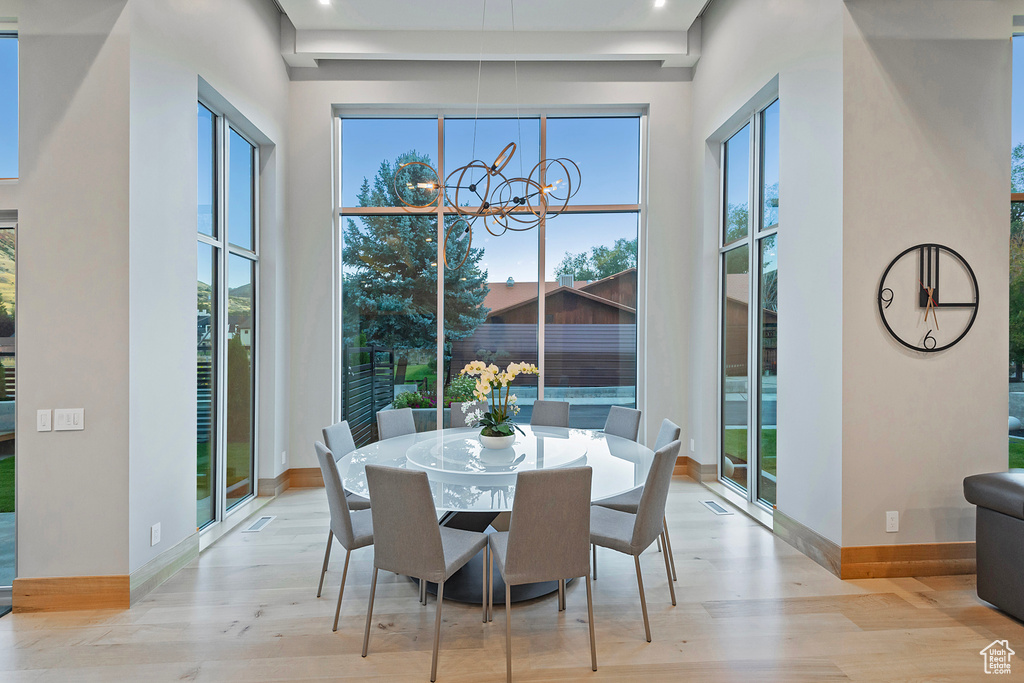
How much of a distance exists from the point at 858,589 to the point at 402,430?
10.1ft

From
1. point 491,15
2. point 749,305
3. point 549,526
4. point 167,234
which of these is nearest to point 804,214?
point 749,305

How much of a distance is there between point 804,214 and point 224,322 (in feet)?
13.9

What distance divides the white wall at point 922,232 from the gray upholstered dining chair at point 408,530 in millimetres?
2428

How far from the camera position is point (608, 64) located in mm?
5105

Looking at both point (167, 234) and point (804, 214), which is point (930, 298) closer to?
point (804, 214)


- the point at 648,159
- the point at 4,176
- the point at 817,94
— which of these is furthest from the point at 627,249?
the point at 4,176

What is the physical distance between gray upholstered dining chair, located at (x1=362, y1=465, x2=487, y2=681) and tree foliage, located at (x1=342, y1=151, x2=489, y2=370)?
312 centimetres

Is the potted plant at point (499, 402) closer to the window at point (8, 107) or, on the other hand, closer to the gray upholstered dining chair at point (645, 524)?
the gray upholstered dining chair at point (645, 524)

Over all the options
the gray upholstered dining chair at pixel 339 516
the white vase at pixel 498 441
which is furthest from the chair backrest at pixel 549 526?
the white vase at pixel 498 441

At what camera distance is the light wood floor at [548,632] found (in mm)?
2207

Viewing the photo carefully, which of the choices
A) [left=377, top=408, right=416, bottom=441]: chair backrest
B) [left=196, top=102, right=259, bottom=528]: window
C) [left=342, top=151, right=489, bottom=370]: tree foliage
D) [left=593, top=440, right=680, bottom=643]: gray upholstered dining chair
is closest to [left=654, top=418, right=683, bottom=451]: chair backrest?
[left=593, top=440, right=680, bottom=643]: gray upholstered dining chair

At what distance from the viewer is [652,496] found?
2.45 m

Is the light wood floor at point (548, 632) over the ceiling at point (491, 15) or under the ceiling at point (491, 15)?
under

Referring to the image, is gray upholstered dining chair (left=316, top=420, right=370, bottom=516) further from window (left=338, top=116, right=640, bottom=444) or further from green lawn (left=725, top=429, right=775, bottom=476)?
green lawn (left=725, top=429, right=775, bottom=476)
